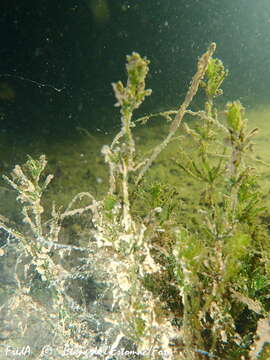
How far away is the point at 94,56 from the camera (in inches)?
298

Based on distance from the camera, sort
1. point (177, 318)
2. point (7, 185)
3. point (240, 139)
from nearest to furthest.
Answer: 1. point (240, 139)
2. point (177, 318)
3. point (7, 185)

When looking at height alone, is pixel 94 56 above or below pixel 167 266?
above

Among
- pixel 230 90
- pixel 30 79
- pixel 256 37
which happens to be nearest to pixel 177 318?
pixel 230 90

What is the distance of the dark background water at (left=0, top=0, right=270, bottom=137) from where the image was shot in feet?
21.2

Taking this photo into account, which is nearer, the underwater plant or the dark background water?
the underwater plant

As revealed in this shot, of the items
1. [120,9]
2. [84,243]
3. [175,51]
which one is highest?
[120,9]

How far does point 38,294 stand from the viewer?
240 centimetres

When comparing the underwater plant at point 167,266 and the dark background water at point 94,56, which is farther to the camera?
the dark background water at point 94,56

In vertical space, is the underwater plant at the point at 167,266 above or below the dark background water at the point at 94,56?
below

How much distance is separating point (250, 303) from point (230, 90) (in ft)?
18.9

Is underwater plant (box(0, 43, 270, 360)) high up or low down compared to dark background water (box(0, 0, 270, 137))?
down

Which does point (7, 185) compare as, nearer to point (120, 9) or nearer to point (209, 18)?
point (120, 9)

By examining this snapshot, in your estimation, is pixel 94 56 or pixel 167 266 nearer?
pixel 167 266

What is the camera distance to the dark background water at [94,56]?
6.46 meters
